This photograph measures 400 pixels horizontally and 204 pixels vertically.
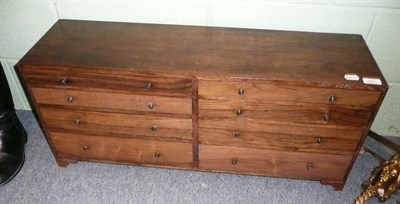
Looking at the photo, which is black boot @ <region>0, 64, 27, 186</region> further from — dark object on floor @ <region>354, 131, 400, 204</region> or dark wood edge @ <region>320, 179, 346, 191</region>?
dark object on floor @ <region>354, 131, 400, 204</region>

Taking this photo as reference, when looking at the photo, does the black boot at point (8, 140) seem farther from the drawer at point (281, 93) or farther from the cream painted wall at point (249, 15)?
the drawer at point (281, 93)

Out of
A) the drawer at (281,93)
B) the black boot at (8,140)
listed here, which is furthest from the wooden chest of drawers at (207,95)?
the black boot at (8,140)

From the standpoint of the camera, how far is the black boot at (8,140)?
6.25 feet

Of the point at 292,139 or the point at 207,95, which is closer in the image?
the point at 207,95

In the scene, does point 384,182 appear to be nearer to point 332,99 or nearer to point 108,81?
point 332,99

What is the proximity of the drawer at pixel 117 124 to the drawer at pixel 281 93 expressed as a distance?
0.26 m

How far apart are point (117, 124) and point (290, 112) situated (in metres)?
0.89

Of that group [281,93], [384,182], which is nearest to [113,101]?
[281,93]

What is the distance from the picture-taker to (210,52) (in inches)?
61.2

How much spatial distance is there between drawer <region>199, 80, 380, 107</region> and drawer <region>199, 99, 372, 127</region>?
0.03 m

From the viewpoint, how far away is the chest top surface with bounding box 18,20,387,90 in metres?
1.42

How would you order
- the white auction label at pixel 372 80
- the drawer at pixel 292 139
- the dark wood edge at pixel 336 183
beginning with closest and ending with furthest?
the white auction label at pixel 372 80 → the drawer at pixel 292 139 → the dark wood edge at pixel 336 183

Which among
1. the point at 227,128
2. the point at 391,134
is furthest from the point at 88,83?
the point at 391,134

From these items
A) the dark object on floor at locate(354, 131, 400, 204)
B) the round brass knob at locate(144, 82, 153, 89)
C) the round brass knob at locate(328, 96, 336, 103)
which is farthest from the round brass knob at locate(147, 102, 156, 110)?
the dark object on floor at locate(354, 131, 400, 204)
